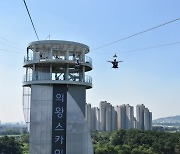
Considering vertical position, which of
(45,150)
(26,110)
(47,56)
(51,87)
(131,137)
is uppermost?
(47,56)

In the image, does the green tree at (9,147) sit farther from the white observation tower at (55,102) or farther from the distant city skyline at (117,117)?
the distant city skyline at (117,117)

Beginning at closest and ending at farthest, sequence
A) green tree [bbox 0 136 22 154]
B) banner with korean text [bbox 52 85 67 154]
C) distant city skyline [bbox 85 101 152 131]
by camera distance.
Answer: banner with korean text [bbox 52 85 67 154] → green tree [bbox 0 136 22 154] → distant city skyline [bbox 85 101 152 131]

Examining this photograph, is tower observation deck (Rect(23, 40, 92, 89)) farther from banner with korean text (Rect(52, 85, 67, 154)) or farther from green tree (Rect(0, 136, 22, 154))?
green tree (Rect(0, 136, 22, 154))

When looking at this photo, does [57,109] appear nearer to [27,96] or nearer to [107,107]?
[27,96]

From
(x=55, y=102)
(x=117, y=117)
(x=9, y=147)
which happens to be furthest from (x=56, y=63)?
(x=117, y=117)

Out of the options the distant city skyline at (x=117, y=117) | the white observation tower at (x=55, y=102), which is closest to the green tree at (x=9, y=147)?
the white observation tower at (x=55, y=102)

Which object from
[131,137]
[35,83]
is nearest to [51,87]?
[35,83]

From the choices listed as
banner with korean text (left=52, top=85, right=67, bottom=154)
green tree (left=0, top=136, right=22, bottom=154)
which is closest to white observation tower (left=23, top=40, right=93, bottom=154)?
banner with korean text (left=52, top=85, right=67, bottom=154)
